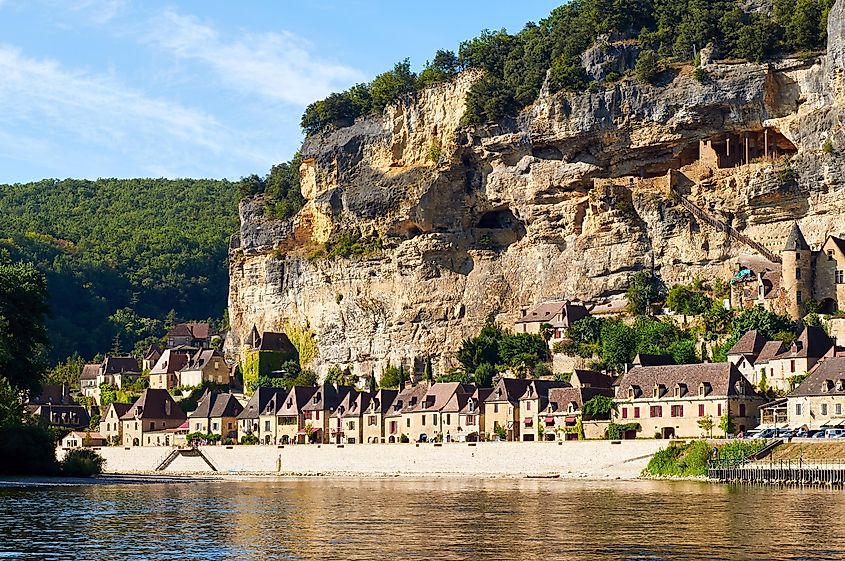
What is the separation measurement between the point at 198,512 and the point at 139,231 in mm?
124015

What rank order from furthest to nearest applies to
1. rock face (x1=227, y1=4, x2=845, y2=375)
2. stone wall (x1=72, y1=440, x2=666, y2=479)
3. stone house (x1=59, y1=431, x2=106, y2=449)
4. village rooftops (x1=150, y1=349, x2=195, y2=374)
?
village rooftops (x1=150, y1=349, x2=195, y2=374), stone house (x1=59, y1=431, x2=106, y2=449), rock face (x1=227, y1=4, x2=845, y2=375), stone wall (x1=72, y1=440, x2=666, y2=479)

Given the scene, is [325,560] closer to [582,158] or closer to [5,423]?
[5,423]

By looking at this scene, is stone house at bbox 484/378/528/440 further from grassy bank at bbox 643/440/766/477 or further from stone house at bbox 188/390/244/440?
stone house at bbox 188/390/244/440

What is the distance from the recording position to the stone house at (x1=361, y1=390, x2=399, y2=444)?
92.0m

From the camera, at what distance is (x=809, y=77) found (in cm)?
9044

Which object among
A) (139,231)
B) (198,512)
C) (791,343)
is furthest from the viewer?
(139,231)

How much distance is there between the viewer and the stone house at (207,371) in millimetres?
116000

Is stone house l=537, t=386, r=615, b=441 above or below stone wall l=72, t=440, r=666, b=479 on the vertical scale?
above

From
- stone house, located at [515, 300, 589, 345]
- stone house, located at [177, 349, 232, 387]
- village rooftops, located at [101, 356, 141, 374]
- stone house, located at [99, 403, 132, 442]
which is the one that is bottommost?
stone house, located at [99, 403, 132, 442]

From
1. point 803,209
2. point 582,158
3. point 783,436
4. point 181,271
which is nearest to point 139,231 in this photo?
point 181,271

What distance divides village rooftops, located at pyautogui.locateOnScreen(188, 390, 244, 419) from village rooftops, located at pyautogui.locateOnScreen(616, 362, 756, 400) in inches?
1302

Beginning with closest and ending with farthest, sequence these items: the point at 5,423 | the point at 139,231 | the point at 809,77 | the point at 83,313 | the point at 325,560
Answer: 1. the point at 325,560
2. the point at 5,423
3. the point at 809,77
4. the point at 83,313
5. the point at 139,231

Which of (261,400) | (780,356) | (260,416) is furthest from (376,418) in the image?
(780,356)

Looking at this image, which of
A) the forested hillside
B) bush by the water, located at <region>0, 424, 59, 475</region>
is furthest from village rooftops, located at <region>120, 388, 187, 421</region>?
bush by the water, located at <region>0, 424, 59, 475</region>
